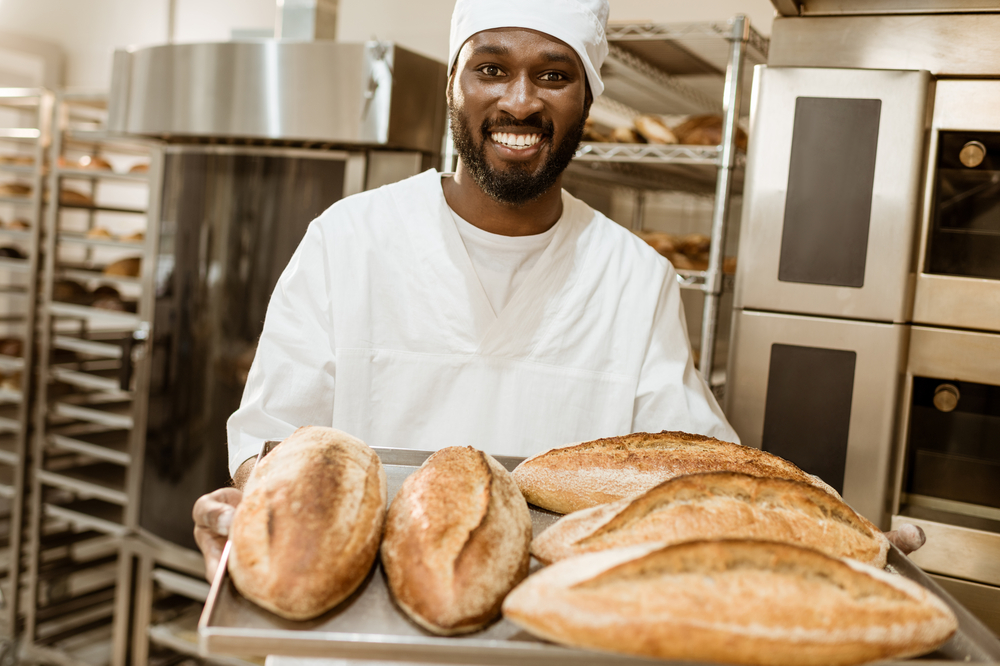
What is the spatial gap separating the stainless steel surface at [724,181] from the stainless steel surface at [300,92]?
91 centimetres

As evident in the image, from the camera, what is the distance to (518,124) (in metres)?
1.32

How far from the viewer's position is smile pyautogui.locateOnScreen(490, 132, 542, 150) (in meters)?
1.33

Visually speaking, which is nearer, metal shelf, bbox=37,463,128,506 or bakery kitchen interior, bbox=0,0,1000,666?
bakery kitchen interior, bbox=0,0,1000,666

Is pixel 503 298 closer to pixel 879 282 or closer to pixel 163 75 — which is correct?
pixel 879 282

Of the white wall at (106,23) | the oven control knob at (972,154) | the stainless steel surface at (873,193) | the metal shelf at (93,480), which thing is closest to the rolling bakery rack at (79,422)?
the metal shelf at (93,480)

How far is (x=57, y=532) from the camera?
3.28 m

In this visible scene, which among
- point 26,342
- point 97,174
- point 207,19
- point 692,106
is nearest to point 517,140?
point 692,106

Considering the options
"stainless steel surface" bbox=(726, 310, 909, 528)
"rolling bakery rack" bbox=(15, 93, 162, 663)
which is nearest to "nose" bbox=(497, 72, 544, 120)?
"stainless steel surface" bbox=(726, 310, 909, 528)

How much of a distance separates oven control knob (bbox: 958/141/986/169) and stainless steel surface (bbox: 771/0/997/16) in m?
0.25

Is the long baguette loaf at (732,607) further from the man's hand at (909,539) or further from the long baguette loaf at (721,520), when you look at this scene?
the man's hand at (909,539)

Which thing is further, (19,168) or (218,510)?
(19,168)

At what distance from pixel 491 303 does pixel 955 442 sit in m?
0.94

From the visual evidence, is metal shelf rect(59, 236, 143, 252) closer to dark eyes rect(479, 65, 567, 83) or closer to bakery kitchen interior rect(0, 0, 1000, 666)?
bakery kitchen interior rect(0, 0, 1000, 666)

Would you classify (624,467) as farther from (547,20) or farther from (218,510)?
(547,20)
